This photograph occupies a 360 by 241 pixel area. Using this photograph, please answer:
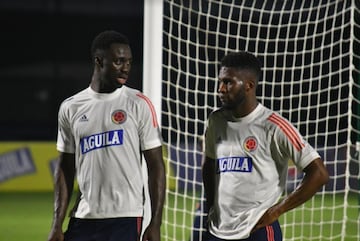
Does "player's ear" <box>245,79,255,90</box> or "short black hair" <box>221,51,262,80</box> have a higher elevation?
"short black hair" <box>221,51,262,80</box>

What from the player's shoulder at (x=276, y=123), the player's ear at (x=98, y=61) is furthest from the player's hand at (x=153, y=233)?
the player's ear at (x=98, y=61)

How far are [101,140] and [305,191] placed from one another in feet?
2.92

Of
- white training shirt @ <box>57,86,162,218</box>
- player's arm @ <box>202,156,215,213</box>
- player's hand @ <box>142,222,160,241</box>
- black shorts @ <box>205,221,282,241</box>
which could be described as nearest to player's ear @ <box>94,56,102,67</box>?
white training shirt @ <box>57,86,162,218</box>

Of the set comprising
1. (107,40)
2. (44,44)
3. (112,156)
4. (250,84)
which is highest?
(107,40)

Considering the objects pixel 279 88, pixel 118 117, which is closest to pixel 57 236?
pixel 118 117

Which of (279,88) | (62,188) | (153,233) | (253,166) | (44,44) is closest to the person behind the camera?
(153,233)

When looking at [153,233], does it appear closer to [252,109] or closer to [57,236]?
[57,236]

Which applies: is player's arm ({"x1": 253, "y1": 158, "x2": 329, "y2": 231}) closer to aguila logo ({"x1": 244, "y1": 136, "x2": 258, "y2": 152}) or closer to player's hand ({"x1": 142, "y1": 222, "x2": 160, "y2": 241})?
aguila logo ({"x1": 244, "y1": 136, "x2": 258, "y2": 152})

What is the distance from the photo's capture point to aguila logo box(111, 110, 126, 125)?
3.57m

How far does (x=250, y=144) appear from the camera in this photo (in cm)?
357

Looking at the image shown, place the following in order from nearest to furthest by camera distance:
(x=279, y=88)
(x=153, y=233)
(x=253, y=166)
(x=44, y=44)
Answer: (x=153, y=233), (x=253, y=166), (x=279, y=88), (x=44, y=44)

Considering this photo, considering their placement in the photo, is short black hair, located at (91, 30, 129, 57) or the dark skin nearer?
the dark skin

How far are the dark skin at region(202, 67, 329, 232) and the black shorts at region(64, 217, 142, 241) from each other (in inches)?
20.0

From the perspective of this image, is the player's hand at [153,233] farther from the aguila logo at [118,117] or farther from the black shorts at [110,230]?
the aguila logo at [118,117]
